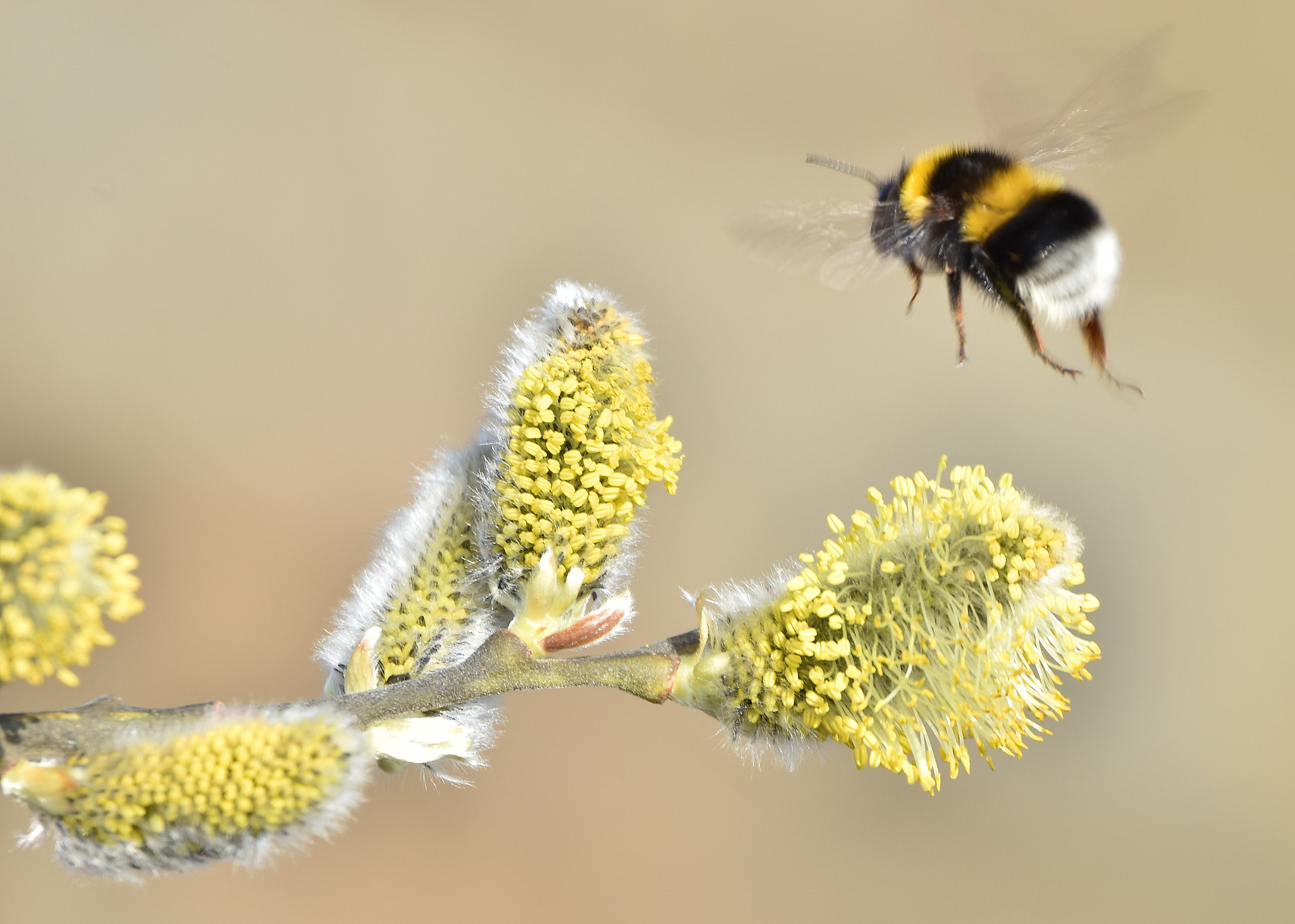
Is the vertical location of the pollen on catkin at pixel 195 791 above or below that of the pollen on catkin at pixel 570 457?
below

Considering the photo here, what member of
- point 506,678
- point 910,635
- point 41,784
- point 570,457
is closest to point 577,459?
point 570,457

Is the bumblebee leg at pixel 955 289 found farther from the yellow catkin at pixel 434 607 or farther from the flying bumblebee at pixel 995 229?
the yellow catkin at pixel 434 607

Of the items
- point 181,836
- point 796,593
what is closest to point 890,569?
point 796,593

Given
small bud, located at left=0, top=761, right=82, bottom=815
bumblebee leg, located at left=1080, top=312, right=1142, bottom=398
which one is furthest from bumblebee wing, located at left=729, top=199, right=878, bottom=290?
small bud, located at left=0, top=761, right=82, bottom=815

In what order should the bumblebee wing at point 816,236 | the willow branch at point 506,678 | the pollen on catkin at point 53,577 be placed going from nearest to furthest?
the pollen on catkin at point 53,577, the willow branch at point 506,678, the bumblebee wing at point 816,236

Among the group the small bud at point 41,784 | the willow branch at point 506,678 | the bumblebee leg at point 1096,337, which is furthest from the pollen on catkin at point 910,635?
the small bud at point 41,784

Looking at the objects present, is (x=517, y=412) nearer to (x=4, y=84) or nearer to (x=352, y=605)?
(x=352, y=605)
